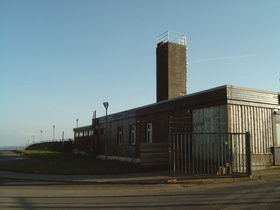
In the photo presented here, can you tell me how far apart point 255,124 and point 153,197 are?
→ 8340 millimetres

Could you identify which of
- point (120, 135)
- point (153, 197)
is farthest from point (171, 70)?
point (153, 197)

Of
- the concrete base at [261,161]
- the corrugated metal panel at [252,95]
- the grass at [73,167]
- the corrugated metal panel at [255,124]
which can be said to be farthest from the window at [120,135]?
the corrugated metal panel at [252,95]

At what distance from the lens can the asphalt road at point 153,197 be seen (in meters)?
6.98

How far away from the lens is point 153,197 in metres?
8.11

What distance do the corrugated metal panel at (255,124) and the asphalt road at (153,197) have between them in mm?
3541

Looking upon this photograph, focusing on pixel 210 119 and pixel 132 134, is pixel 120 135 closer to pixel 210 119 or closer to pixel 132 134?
pixel 132 134

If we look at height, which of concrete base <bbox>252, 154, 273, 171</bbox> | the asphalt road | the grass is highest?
concrete base <bbox>252, 154, 273, 171</bbox>

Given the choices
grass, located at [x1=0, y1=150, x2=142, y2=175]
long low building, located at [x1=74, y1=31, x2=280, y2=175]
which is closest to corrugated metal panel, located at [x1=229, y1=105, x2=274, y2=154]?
long low building, located at [x1=74, y1=31, x2=280, y2=175]

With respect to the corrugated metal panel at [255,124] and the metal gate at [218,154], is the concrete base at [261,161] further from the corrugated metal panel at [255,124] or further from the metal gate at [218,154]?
the metal gate at [218,154]

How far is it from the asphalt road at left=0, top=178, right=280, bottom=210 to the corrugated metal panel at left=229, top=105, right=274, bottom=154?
3.54 meters

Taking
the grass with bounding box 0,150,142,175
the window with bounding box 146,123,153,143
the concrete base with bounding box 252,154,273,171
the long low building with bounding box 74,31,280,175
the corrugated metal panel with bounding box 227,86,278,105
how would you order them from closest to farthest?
the long low building with bounding box 74,31,280,175 → the corrugated metal panel with bounding box 227,86,278,105 → the concrete base with bounding box 252,154,273,171 → the grass with bounding box 0,150,142,175 → the window with bounding box 146,123,153,143

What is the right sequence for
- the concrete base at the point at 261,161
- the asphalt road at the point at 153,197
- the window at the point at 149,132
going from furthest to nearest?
the window at the point at 149,132, the concrete base at the point at 261,161, the asphalt road at the point at 153,197

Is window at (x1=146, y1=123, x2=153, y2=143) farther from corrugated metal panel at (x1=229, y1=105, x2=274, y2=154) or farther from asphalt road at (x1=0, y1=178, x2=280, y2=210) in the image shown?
asphalt road at (x1=0, y1=178, x2=280, y2=210)

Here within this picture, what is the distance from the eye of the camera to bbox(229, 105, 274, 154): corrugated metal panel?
43.4 feet
